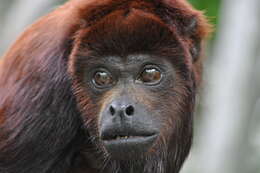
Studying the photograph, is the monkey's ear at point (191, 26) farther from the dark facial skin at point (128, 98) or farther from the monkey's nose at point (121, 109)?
the monkey's nose at point (121, 109)

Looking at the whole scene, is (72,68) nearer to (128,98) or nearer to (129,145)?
(128,98)

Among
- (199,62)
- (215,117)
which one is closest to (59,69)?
(199,62)

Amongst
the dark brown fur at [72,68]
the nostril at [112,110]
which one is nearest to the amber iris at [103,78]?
the dark brown fur at [72,68]

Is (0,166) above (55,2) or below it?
above

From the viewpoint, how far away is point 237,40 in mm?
7832

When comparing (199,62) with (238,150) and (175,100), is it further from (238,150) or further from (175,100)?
(238,150)

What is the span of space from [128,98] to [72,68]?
1.70 feet

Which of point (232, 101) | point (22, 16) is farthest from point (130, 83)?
point (22, 16)

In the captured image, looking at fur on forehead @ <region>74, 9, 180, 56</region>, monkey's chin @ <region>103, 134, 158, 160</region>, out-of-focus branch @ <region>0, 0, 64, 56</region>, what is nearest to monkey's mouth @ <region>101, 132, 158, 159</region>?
monkey's chin @ <region>103, 134, 158, 160</region>

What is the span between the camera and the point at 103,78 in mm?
5621

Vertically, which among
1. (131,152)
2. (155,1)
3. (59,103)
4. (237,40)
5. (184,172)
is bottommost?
(184,172)

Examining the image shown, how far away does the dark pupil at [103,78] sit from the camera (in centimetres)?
562

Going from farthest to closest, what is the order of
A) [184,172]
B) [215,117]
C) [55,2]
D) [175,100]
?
[184,172]
[55,2]
[215,117]
[175,100]

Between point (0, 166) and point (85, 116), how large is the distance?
2.60 feet
